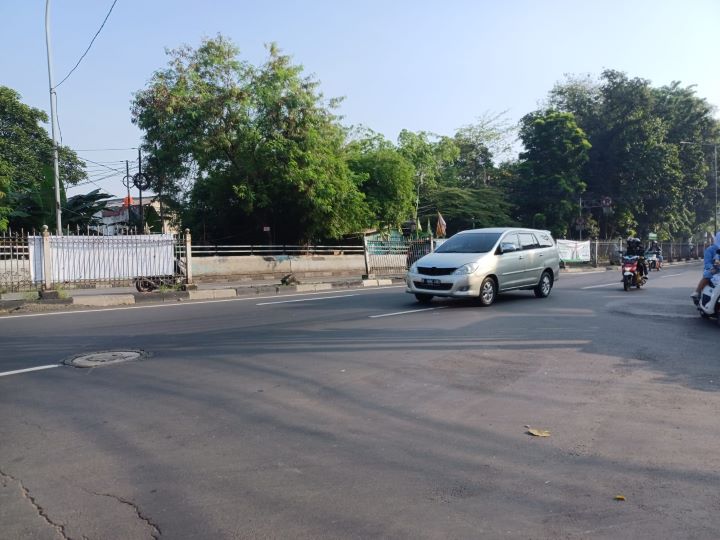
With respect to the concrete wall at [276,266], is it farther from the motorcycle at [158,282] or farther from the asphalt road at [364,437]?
the asphalt road at [364,437]

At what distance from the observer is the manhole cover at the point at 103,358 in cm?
651

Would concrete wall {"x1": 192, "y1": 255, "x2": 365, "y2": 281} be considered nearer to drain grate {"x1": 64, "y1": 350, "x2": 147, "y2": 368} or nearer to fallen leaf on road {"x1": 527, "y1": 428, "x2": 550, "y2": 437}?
drain grate {"x1": 64, "y1": 350, "x2": 147, "y2": 368}

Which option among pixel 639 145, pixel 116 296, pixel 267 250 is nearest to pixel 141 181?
pixel 267 250

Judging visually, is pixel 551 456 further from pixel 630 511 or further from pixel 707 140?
pixel 707 140

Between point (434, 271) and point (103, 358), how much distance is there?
6.65 meters

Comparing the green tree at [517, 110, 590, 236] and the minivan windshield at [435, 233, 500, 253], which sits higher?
the green tree at [517, 110, 590, 236]

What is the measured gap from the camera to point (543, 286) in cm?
1368

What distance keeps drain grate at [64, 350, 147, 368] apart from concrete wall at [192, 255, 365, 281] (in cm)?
1503

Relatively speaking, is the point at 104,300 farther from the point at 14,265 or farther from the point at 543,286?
the point at 543,286

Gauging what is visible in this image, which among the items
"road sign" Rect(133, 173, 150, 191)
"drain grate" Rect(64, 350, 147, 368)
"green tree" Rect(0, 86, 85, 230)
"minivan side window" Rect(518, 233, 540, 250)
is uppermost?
"green tree" Rect(0, 86, 85, 230)

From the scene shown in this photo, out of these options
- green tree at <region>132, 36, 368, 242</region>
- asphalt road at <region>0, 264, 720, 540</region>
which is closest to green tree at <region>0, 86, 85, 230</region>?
green tree at <region>132, 36, 368, 242</region>

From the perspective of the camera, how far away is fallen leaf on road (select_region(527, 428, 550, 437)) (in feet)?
13.6

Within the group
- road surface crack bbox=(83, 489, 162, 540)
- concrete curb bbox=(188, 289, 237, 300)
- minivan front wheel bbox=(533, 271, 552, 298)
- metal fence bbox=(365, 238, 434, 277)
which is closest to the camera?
road surface crack bbox=(83, 489, 162, 540)

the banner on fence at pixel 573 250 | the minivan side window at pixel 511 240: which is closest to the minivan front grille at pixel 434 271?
the minivan side window at pixel 511 240
